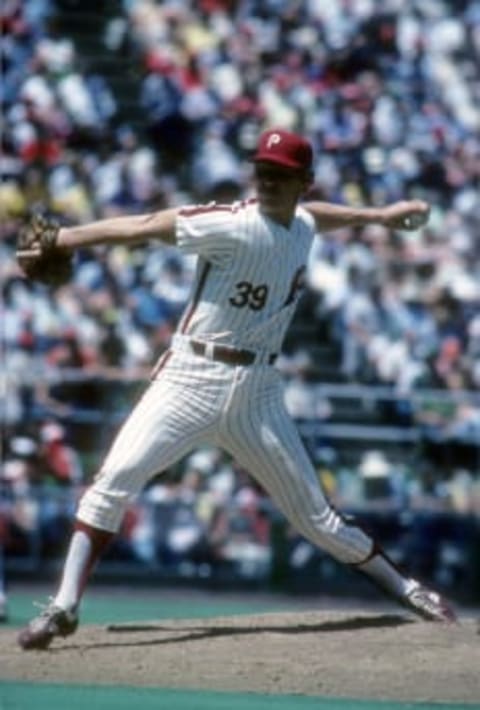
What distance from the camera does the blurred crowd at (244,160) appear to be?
1652cm

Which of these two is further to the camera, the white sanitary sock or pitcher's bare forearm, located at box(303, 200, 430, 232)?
pitcher's bare forearm, located at box(303, 200, 430, 232)

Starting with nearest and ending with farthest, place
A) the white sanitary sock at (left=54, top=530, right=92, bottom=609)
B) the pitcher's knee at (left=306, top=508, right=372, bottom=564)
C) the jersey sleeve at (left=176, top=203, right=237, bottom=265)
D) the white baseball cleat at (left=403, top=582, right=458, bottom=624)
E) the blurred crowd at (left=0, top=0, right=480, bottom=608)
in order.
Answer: the jersey sleeve at (left=176, top=203, right=237, bottom=265) → the white sanitary sock at (left=54, top=530, right=92, bottom=609) → the pitcher's knee at (left=306, top=508, right=372, bottom=564) → the white baseball cleat at (left=403, top=582, right=458, bottom=624) → the blurred crowd at (left=0, top=0, right=480, bottom=608)

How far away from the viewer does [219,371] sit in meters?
8.21

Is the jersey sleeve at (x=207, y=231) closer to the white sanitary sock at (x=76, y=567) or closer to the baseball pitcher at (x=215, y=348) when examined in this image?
the baseball pitcher at (x=215, y=348)

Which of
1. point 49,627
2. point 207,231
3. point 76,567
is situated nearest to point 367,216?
point 207,231

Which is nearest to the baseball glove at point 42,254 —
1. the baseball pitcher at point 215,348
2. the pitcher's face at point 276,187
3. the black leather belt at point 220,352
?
the baseball pitcher at point 215,348

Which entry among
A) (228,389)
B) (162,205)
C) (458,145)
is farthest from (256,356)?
(458,145)

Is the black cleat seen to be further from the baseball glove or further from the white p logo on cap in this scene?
the white p logo on cap

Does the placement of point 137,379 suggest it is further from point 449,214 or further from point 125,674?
point 125,674

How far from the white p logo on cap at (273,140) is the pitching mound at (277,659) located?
181 centimetres

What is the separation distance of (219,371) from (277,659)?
1.04 meters

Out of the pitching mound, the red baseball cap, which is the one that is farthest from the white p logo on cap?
the pitching mound

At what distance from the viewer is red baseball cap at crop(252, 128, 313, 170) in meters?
8.20

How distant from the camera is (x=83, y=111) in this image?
62.5 ft
